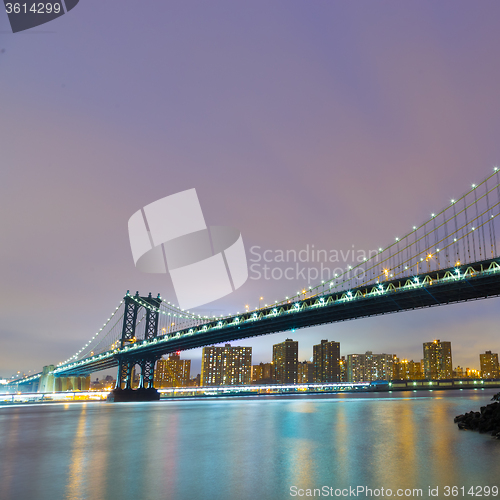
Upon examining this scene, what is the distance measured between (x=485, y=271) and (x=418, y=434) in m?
27.0

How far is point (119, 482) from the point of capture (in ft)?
36.2

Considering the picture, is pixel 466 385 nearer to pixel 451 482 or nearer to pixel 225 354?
pixel 225 354

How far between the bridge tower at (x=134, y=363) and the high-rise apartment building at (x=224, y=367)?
393 ft

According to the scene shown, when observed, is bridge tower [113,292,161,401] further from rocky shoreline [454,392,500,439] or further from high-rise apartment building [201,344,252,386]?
high-rise apartment building [201,344,252,386]

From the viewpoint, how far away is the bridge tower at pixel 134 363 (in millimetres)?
72956

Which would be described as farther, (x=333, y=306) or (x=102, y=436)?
(x=333, y=306)

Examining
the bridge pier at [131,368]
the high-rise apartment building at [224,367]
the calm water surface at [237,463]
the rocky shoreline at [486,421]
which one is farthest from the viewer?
the high-rise apartment building at [224,367]

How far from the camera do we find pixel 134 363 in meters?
75.8

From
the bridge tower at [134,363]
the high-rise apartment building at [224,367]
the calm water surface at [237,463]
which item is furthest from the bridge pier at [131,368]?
the high-rise apartment building at [224,367]

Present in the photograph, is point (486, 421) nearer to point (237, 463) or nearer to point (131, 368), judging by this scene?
point (237, 463)

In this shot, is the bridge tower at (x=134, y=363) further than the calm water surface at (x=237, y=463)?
Yes

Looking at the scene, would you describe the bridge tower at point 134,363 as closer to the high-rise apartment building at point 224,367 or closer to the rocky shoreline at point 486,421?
the rocky shoreline at point 486,421

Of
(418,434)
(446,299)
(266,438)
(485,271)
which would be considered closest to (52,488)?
(266,438)

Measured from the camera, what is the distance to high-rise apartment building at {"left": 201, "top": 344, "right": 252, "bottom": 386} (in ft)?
636
